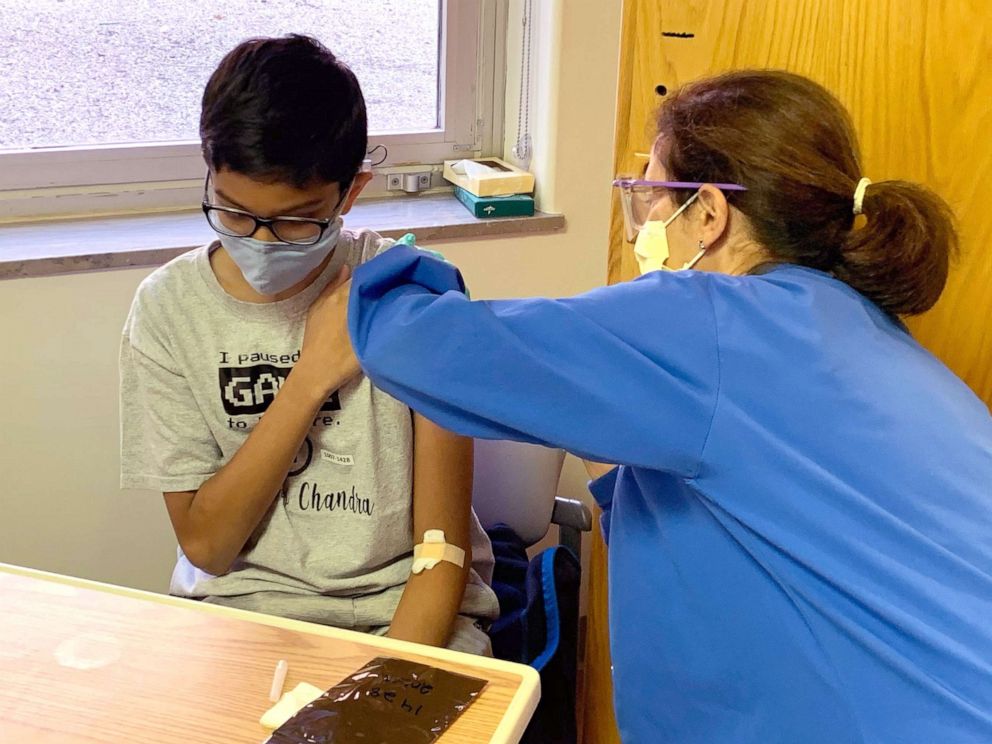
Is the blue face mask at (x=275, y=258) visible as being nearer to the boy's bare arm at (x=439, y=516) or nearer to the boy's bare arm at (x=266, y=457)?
the boy's bare arm at (x=266, y=457)

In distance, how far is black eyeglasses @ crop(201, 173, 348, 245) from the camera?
46.5 inches

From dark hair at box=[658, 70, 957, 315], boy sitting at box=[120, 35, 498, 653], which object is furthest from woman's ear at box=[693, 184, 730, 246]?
boy sitting at box=[120, 35, 498, 653]

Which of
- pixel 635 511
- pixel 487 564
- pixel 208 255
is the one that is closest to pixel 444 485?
pixel 487 564

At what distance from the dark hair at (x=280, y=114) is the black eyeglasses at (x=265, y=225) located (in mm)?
48

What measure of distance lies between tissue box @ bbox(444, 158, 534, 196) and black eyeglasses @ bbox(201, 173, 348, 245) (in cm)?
85

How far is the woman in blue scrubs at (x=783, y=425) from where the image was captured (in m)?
0.87

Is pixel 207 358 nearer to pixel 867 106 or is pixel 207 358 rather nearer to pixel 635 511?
pixel 635 511

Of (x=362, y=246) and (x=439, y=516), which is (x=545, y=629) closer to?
(x=439, y=516)

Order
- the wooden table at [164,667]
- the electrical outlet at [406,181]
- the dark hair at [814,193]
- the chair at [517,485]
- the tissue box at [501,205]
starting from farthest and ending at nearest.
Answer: the electrical outlet at [406,181] < the tissue box at [501,205] < the chair at [517,485] < the dark hair at [814,193] < the wooden table at [164,667]

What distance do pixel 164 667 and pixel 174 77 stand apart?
1.42 metres

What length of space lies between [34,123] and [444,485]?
1165 mm

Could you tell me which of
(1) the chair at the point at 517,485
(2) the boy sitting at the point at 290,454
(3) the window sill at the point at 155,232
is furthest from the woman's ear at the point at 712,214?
(3) the window sill at the point at 155,232

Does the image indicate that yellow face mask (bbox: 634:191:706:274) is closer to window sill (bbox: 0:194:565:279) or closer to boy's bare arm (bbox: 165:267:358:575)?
boy's bare arm (bbox: 165:267:358:575)

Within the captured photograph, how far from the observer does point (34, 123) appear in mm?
1870
